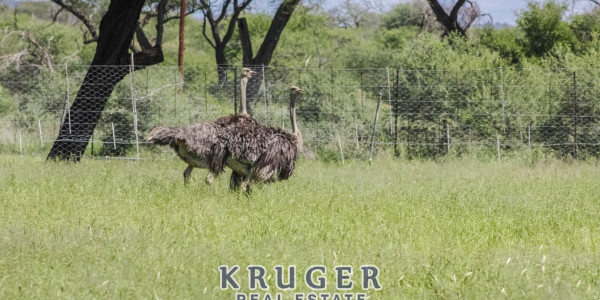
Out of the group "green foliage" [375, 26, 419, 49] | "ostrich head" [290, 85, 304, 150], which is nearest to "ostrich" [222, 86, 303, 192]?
"ostrich head" [290, 85, 304, 150]

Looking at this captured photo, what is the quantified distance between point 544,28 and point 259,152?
69.1 feet

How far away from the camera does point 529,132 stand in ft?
51.5

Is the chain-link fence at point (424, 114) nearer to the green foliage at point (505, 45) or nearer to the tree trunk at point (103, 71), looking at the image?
the tree trunk at point (103, 71)

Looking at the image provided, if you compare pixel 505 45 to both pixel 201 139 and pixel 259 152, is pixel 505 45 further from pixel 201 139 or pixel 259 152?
pixel 201 139

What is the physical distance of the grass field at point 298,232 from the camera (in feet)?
17.6

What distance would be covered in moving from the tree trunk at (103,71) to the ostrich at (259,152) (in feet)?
17.8

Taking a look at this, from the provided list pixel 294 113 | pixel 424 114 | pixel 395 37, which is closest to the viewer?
pixel 294 113

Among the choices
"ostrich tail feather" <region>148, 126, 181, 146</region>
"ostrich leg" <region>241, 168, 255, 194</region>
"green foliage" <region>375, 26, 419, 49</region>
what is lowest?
"ostrich leg" <region>241, 168, 255, 194</region>

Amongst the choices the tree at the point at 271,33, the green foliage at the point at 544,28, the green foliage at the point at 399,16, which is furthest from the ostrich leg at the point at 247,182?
the green foliage at the point at 399,16

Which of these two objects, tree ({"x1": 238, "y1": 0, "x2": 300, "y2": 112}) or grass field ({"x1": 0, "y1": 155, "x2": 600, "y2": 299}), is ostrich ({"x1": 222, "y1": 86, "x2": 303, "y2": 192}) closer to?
grass field ({"x1": 0, "y1": 155, "x2": 600, "y2": 299})

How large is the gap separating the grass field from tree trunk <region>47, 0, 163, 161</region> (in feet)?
6.14

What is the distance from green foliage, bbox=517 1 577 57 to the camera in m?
27.4

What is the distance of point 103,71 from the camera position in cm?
1417

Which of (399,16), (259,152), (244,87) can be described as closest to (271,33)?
(244,87)
